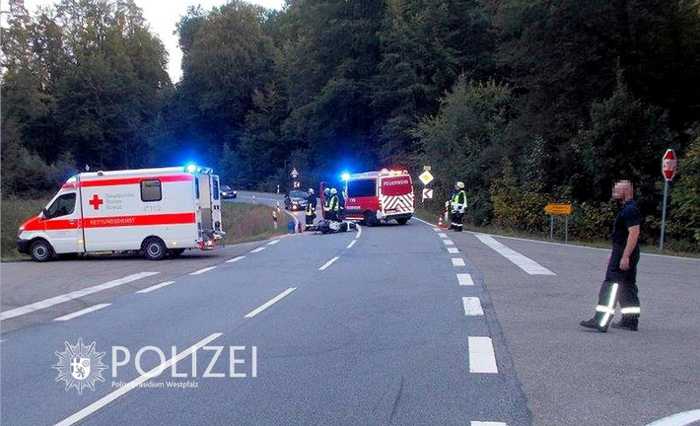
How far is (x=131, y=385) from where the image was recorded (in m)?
7.11

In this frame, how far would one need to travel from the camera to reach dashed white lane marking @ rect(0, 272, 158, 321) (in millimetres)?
12344

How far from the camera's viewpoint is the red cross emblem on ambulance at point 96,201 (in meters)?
20.9

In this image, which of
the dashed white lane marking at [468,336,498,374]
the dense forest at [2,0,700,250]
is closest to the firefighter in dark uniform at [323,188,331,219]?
the dense forest at [2,0,700,250]

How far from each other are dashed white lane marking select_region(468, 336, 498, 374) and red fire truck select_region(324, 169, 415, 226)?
25.1 m

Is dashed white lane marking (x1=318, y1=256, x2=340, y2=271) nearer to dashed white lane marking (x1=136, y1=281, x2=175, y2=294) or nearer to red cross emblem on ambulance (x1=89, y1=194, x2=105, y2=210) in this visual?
dashed white lane marking (x1=136, y1=281, x2=175, y2=294)

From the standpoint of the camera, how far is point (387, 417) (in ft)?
19.4

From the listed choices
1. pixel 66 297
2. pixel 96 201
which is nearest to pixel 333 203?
pixel 96 201

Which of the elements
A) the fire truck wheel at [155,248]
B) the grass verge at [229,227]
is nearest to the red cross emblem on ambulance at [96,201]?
the fire truck wheel at [155,248]

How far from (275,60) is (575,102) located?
191ft

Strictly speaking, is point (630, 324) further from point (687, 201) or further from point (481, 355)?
point (687, 201)

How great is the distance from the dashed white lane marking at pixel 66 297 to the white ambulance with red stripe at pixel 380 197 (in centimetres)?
1751

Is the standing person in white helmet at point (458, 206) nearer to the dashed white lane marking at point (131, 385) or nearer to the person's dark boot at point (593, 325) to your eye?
the person's dark boot at point (593, 325)

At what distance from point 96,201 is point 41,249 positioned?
234cm

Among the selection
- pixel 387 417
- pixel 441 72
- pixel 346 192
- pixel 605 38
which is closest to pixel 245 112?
pixel 441 72
